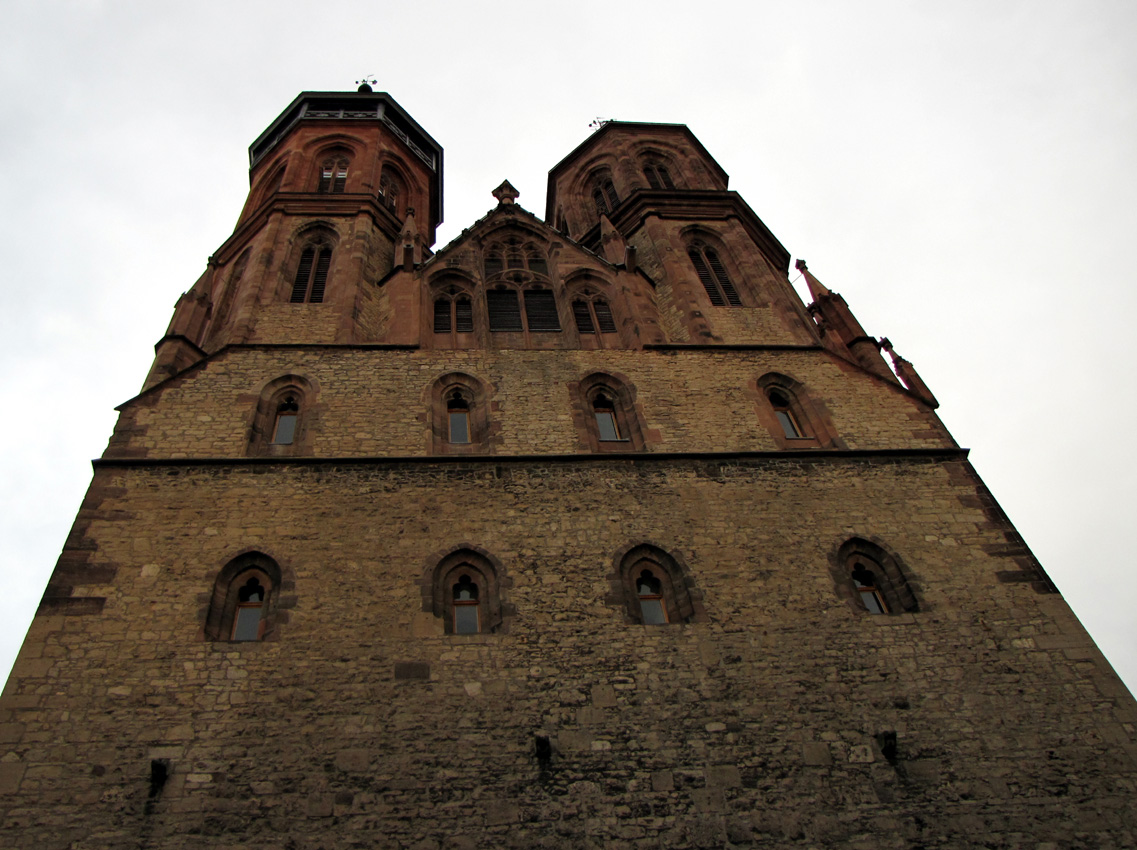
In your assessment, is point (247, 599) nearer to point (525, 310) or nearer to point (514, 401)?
point (514, 401)

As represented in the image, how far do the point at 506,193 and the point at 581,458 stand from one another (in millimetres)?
10678

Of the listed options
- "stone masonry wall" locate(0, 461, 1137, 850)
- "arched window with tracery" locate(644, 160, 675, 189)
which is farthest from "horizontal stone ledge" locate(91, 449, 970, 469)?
"arched window with tracery" locate(644, 160, 675, 189)

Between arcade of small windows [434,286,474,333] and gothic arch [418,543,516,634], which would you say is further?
arcade of small windows [434,286,474,333]

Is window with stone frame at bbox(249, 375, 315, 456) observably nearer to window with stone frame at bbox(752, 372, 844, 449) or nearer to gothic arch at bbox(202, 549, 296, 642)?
gothic arch at bbox(202, 549, 296, 642)

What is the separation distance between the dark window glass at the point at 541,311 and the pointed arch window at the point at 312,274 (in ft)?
12.1

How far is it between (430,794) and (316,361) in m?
7.52

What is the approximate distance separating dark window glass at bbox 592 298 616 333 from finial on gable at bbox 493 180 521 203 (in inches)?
192

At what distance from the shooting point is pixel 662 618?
402 inches

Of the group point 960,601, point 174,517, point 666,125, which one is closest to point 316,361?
point 174,517

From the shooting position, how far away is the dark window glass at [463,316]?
15.4 m

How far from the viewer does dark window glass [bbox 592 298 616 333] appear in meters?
15.7

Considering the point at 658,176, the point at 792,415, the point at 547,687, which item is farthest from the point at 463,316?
the point at 658,176

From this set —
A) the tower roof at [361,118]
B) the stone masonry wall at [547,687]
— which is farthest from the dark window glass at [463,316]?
the tower roof at [361,118]

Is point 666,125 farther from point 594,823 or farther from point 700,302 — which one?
point 594,823
